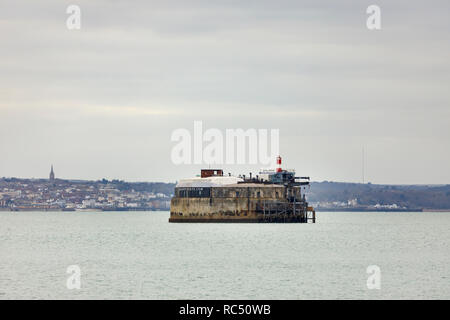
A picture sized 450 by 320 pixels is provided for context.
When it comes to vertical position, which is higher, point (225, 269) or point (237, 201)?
point (237, 201)

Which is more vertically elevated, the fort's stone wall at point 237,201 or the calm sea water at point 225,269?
the fort's stone wall at point 237,201

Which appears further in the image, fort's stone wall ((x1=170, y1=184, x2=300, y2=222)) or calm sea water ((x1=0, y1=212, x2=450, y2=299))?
fort's stone wall ((x1=170, y1=184, x2=300, y2=222))

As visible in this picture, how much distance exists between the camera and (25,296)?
153ft

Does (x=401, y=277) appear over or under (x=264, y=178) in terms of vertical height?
under

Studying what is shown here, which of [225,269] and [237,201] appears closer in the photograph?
[225,269]

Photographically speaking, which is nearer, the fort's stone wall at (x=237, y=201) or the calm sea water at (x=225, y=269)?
the calm sea water at (x=225, y=269)

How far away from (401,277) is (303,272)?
6.05m

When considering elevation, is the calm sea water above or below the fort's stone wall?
below
